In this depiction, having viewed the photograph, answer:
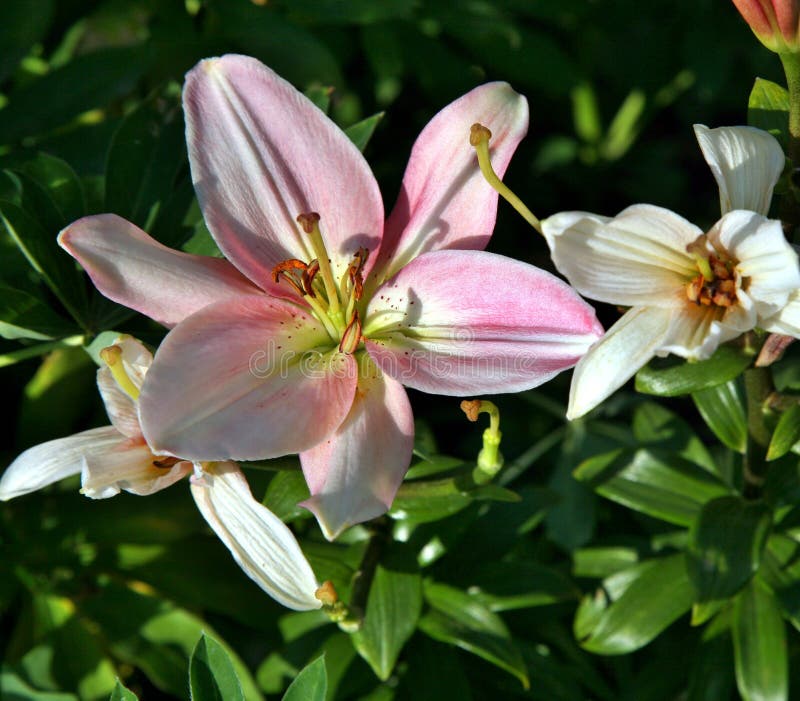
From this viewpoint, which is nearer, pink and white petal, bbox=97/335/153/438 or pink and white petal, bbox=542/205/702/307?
pink and white petal, bbox=542/205/702/307

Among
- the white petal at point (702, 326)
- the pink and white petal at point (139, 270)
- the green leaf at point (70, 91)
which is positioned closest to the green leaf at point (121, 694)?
the pink and white petal at point (139, 270)

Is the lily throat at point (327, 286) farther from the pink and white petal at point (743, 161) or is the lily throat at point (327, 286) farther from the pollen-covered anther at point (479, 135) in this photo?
the pink and white petal at point (743, 161)

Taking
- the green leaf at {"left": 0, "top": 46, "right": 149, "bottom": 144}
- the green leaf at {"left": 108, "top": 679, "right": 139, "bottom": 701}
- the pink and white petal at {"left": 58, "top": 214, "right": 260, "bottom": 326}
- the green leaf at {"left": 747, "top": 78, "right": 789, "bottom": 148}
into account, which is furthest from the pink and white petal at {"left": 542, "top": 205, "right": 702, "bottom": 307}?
the green leaf at {"left": 0, "top": 46, "right": 149, "bottom": 144}

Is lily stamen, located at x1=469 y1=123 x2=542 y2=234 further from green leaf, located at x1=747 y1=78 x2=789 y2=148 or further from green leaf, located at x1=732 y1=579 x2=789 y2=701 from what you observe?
green leaf, located at x1=732 y1=579 x2=789 y2=701

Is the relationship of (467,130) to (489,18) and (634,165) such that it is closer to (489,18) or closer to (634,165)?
(489,18)

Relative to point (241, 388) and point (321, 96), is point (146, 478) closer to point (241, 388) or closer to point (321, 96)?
point (241, 388)
